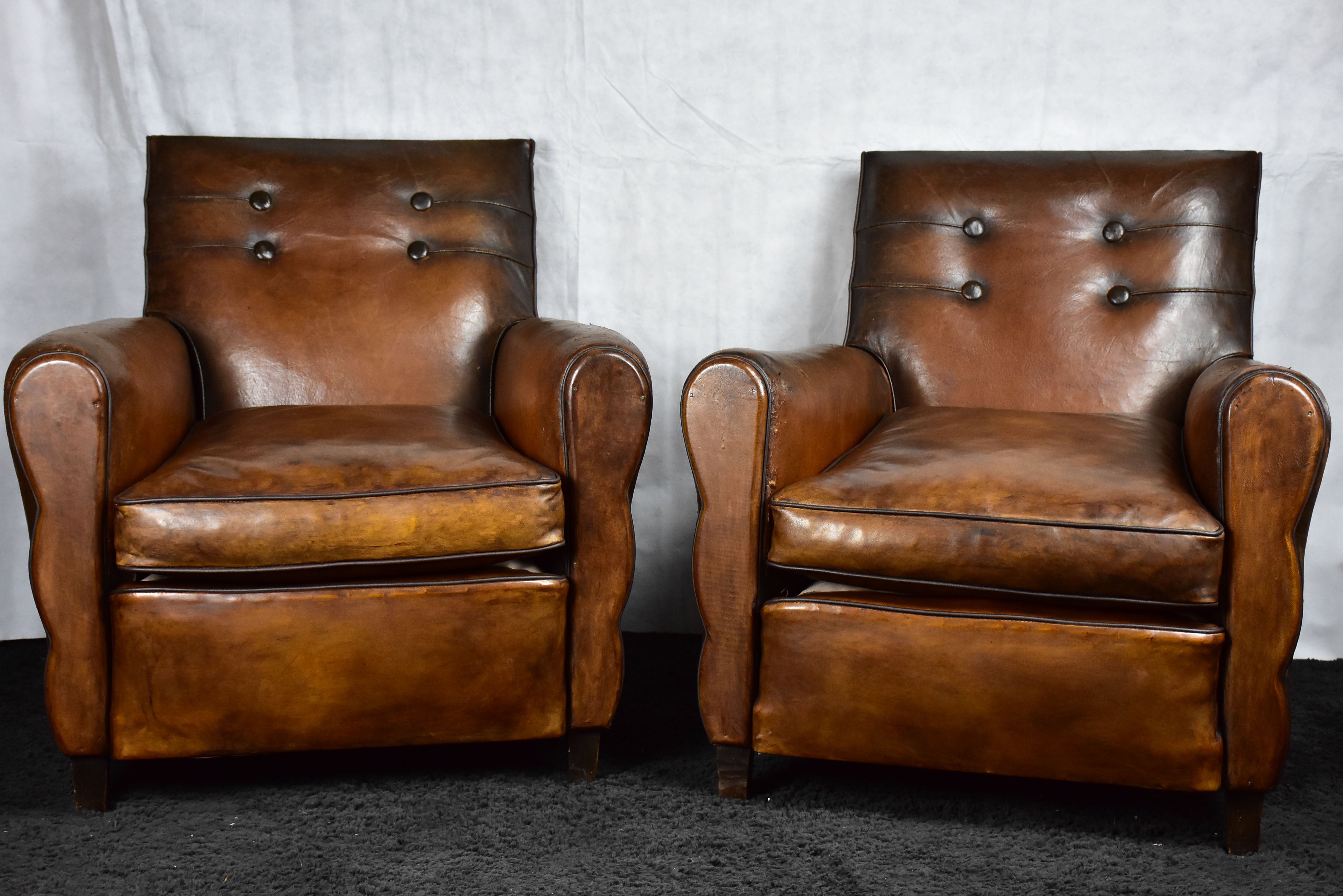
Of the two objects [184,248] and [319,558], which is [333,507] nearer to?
[319,558]

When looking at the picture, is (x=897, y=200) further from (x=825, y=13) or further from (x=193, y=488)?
(x=193, y=488)

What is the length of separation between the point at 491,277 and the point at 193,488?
81 cm

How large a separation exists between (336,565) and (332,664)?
0.46 feet

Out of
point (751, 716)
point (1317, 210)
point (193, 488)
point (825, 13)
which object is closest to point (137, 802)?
point (193, 488)

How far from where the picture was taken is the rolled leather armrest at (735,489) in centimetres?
149

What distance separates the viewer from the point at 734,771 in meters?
1.57

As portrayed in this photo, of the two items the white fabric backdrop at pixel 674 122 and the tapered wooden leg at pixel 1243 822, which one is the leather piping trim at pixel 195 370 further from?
the tapered wooden leg at pixel 1243 822

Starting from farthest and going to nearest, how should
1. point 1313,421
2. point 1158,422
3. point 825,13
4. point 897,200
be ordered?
point 825,13 < point 897,200 < point 1158,422 < point 1313,421

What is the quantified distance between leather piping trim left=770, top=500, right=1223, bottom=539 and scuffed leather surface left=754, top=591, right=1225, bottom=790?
116 mm

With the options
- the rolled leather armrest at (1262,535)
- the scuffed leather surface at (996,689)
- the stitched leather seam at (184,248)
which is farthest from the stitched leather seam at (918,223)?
the stitched leather seam at (184,248)

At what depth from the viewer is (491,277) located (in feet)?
6.97

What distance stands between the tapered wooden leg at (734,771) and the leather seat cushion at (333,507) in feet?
1.27

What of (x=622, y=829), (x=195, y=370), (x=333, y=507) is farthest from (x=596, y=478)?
(x=195, y=370)

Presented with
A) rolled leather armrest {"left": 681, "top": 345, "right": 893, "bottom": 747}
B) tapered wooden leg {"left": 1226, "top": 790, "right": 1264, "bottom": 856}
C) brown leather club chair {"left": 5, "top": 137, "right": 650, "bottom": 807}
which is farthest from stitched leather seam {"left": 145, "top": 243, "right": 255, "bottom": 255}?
tapered wooden leg {"left": 1226, "top": 790, "right": 1264, "bottom": 856}
